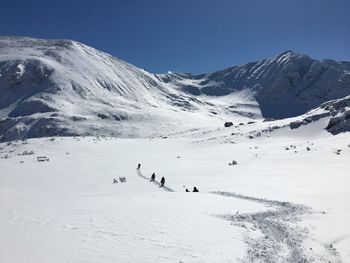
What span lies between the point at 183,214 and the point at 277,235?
14.3 ft

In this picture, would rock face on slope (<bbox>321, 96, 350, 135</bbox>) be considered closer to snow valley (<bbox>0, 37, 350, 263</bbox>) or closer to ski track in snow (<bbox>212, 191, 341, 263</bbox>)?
snow valley (<bbox>0, 37, 350, 263</bbox>)

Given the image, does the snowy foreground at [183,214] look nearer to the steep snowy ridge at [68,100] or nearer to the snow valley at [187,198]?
the snow valley at [187,198]

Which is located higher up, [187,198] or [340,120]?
[340,120]

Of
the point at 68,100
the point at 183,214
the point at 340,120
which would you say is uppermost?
the point at 68,100

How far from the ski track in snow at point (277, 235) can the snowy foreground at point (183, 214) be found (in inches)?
1.7

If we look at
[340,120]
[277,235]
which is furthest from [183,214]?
[340,120]

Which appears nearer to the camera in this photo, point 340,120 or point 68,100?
point 340,120

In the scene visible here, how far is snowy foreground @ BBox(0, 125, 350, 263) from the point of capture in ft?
43.4

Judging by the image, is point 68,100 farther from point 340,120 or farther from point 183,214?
point 183,214

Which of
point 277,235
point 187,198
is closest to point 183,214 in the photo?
point 187,198

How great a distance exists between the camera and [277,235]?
16234 millimetres

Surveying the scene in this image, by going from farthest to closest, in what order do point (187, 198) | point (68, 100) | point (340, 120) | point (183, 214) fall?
1. point (68, 100)
2. point (340, 120)
3. point (187, 198)
4. point (183, 214)

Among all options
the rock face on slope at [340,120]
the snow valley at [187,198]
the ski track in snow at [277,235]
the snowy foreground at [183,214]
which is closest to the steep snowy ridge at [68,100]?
the snow valley at [187,198]

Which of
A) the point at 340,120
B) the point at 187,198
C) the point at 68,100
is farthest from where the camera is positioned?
the point at 68,100
